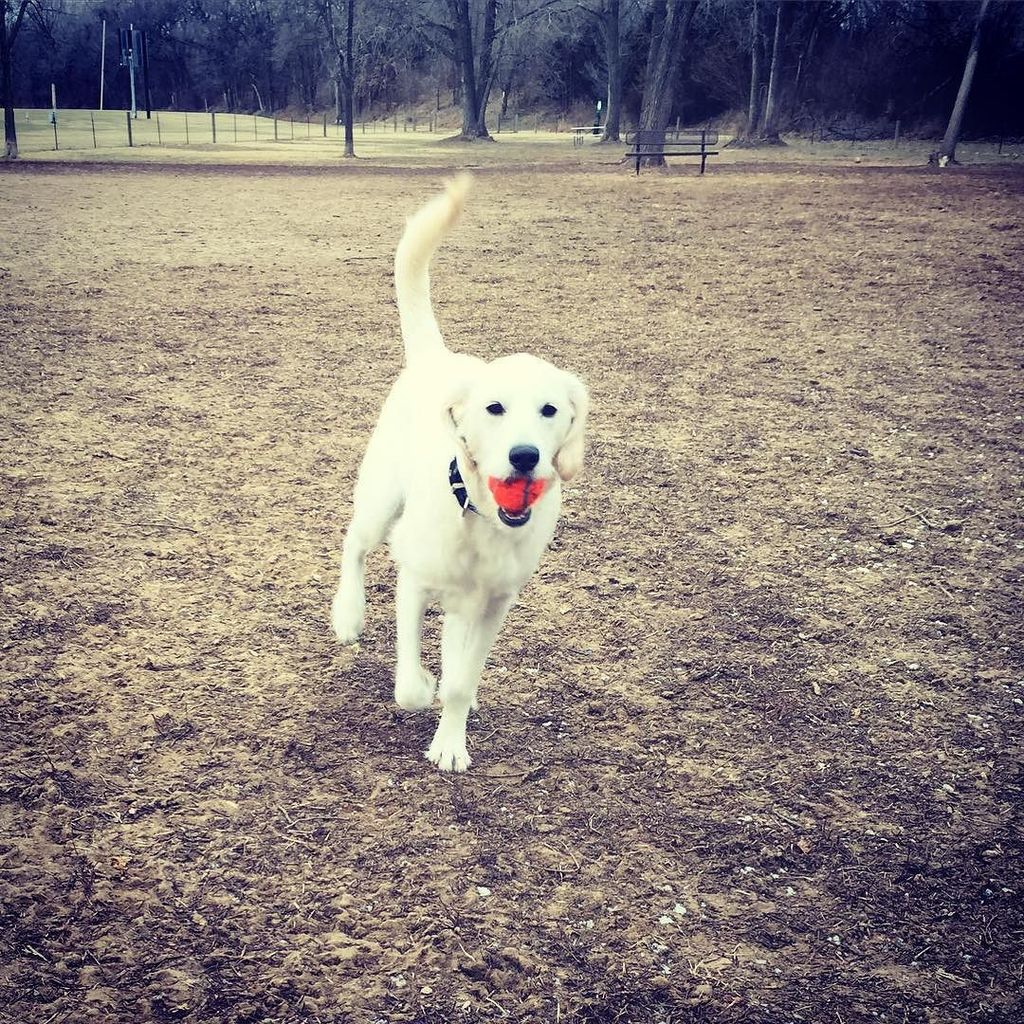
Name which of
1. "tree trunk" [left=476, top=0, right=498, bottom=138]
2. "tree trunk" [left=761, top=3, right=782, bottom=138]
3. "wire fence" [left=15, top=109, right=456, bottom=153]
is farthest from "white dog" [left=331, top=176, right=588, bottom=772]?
Answer: "tree trunk" [left=476, top=0, right=498, bottom=138]

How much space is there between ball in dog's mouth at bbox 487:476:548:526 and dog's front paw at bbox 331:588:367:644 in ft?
3.94

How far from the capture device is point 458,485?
2.64m

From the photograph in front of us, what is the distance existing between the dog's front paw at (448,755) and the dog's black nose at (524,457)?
102 cm

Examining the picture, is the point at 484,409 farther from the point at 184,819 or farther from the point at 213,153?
the point at 213,153

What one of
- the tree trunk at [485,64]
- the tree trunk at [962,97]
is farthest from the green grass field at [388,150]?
the tree trunk at [485,64]

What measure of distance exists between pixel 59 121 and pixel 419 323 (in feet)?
179

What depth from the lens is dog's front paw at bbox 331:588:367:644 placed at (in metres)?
3.52

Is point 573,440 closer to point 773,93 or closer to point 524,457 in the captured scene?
point 524,457

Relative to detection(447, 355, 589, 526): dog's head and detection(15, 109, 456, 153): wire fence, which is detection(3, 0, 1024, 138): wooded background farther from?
detection(447, 355, 589, 526): dog's head

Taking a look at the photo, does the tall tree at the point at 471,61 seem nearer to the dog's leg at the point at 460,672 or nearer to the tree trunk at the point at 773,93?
the tree trunk at the point at 773,93

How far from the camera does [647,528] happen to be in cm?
467

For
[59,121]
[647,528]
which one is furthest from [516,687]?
[59,121]

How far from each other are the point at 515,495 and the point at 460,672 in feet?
2.36

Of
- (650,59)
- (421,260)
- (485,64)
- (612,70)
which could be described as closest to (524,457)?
(421,260)
